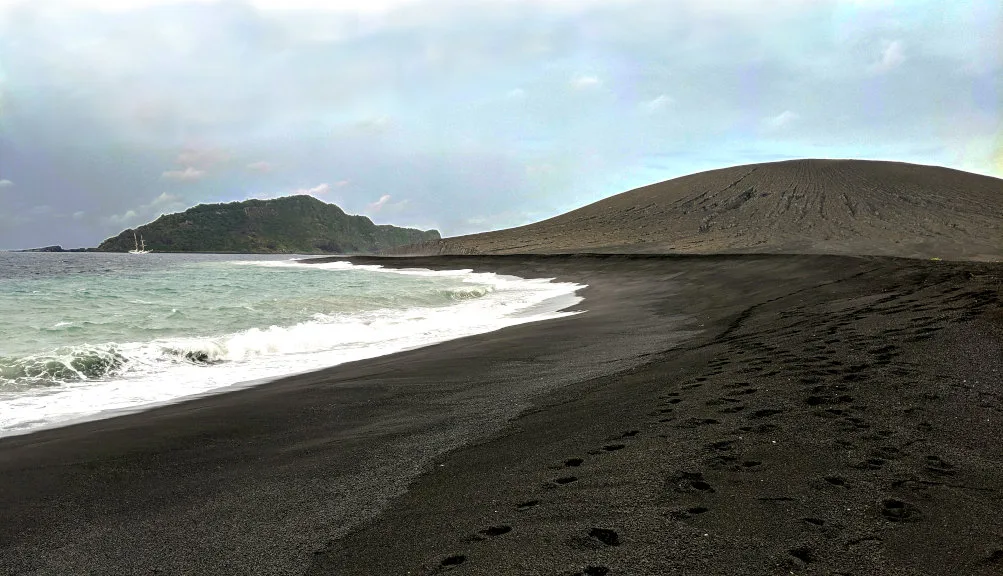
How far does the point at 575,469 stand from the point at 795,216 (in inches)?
1657

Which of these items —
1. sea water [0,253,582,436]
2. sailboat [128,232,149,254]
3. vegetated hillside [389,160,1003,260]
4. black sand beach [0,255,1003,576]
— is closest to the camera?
black sand beach [0,255,1003,576]

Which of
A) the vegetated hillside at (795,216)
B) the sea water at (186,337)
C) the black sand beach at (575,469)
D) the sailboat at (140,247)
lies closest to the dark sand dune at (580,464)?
the black sand beach at (575,469)

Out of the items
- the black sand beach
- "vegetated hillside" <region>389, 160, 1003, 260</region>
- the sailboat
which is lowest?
the black sand beach

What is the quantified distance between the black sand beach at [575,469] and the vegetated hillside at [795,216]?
2711 centimetres

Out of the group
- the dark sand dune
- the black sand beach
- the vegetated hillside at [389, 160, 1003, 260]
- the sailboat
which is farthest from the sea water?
the sailboat

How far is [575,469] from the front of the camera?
323 centimetres

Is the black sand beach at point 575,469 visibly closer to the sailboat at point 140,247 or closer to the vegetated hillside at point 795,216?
the vegetated hillside at point 795,216

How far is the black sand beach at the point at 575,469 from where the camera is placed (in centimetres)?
230

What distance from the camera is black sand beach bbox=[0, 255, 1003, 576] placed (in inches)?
90.7

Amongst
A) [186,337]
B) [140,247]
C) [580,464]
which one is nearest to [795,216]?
[186,337]

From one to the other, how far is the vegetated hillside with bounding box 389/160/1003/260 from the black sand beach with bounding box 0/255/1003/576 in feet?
88.9

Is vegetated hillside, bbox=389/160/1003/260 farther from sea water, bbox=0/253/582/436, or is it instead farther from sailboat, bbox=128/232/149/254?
sailboat, bbox=128/232/149/254

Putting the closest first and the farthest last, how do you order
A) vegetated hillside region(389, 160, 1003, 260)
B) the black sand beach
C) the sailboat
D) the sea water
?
the black sand beach → the sea water → vegetated hillside region(389, 160, 1003, 260) → the sailboat

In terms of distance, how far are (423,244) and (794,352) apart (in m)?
70.5
